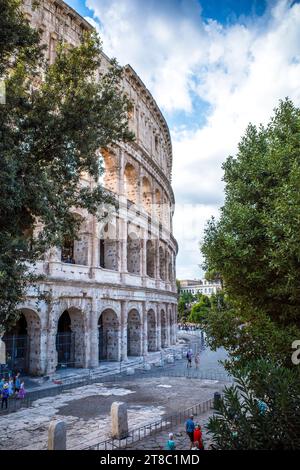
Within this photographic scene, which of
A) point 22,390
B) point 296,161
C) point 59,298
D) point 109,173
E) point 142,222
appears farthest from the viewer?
point 142,222

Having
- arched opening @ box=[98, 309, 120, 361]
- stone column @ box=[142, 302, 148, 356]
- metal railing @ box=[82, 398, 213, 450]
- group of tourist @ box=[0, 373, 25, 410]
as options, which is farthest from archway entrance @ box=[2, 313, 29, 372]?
stone column @ box=[142, 302, 148, 356]

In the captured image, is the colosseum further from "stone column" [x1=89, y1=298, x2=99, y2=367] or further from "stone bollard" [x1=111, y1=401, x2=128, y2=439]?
"stone bollard" [x1=111, y1=401, x2=128, y2=439]

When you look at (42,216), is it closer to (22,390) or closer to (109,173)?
(22,390)

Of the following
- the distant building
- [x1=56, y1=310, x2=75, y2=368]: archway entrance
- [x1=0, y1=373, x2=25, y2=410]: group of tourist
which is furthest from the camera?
the distant building

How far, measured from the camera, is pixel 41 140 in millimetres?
9383

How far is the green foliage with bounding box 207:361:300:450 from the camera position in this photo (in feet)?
17.1

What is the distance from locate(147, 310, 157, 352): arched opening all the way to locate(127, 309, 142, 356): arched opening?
8.89ft

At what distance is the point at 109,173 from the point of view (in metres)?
24.5

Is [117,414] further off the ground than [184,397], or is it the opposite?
[117,414]

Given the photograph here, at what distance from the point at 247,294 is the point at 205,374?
41.3ft

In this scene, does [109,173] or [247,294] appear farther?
[109,173]

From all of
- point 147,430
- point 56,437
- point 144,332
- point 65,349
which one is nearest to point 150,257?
point 144,332
